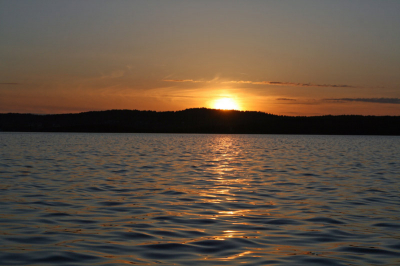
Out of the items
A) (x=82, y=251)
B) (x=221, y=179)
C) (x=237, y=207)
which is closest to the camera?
(x=82, y=251)

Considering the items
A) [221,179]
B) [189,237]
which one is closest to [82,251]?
[189,237]

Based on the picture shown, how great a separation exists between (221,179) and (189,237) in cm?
1244

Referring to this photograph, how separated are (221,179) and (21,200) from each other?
1066 cm

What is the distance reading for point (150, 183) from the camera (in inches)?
817

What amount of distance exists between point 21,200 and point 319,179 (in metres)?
15.1

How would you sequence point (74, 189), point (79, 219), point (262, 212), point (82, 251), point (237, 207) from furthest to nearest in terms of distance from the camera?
1. point (74, 189)
2. point (237, 207)
3. point (262, 212)
4. point (79, 219)
5. point (82, 251)

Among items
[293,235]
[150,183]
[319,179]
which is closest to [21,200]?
[150,183]

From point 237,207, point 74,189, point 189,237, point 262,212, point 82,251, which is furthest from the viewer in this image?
point 74,189

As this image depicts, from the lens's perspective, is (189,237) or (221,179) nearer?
(189,237)

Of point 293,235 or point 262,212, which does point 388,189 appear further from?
point 293,235

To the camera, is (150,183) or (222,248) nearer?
(222,248)

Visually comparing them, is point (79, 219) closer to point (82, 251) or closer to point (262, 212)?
point (82, 251)

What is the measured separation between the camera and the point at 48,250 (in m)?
9.32

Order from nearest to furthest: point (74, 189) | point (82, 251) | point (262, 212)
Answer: point (82, 251)
point (262, 212)
point (74, 189)
